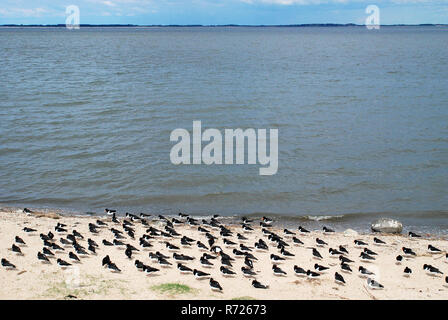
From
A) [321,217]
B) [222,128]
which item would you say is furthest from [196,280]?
[222,128]

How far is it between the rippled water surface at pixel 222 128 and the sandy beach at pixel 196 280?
17.1ft

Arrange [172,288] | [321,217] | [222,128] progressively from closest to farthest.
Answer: [172,288], [321,217], [222,128]

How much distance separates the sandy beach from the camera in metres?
13.1

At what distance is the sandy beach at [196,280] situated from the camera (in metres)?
13.1

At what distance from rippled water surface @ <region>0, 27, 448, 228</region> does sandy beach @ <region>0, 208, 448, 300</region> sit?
17.1 feet

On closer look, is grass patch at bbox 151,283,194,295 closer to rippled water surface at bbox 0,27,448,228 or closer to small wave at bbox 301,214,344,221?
rippled water surface at bbox 0,27,448,228

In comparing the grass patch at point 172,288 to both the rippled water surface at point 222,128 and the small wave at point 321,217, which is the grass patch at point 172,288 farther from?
the small wave at point 321,217

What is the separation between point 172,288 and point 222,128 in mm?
23041

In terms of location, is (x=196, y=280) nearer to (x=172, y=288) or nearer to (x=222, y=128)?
(x=172, y=288)

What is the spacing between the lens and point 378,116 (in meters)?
39.7

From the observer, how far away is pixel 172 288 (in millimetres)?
13336

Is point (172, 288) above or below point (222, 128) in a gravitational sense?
below
